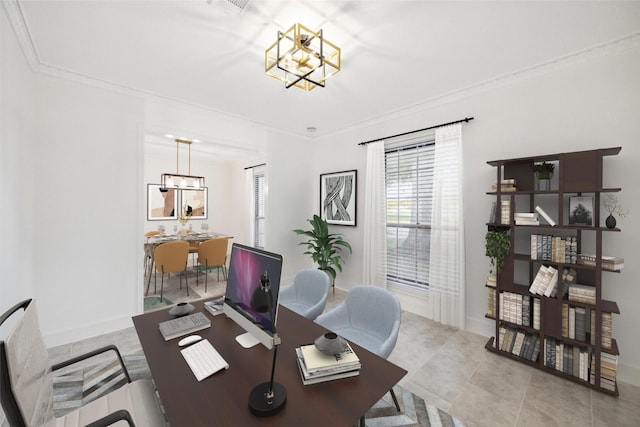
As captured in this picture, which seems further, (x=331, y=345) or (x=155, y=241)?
(x=155, y=241)

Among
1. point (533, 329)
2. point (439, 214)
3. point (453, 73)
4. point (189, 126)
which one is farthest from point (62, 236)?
point (533, 329)

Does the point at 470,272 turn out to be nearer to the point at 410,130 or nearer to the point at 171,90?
the point at 410,130

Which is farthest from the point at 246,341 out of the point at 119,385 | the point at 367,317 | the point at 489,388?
the point at 489,388

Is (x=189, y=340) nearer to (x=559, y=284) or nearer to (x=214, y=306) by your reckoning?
(x=214, y=306)

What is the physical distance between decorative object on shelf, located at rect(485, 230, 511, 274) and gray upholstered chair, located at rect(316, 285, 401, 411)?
4.04 feet

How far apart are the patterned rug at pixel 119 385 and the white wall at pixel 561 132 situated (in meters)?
1.48

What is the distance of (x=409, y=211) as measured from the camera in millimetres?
3523

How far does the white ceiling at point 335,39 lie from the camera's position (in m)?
1.80

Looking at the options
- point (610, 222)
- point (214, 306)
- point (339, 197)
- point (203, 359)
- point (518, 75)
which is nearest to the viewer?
point (203, 359)

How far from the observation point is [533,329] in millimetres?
2275

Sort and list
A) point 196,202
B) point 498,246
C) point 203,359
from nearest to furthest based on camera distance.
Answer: point 203,359, point 498,246, point 196,202

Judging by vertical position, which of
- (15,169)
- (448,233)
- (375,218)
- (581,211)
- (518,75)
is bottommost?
(448,233)

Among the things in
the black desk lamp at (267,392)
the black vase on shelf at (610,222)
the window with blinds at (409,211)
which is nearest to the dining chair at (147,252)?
the window with blinds at (409,211)

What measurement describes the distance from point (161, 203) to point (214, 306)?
5.24 metres
